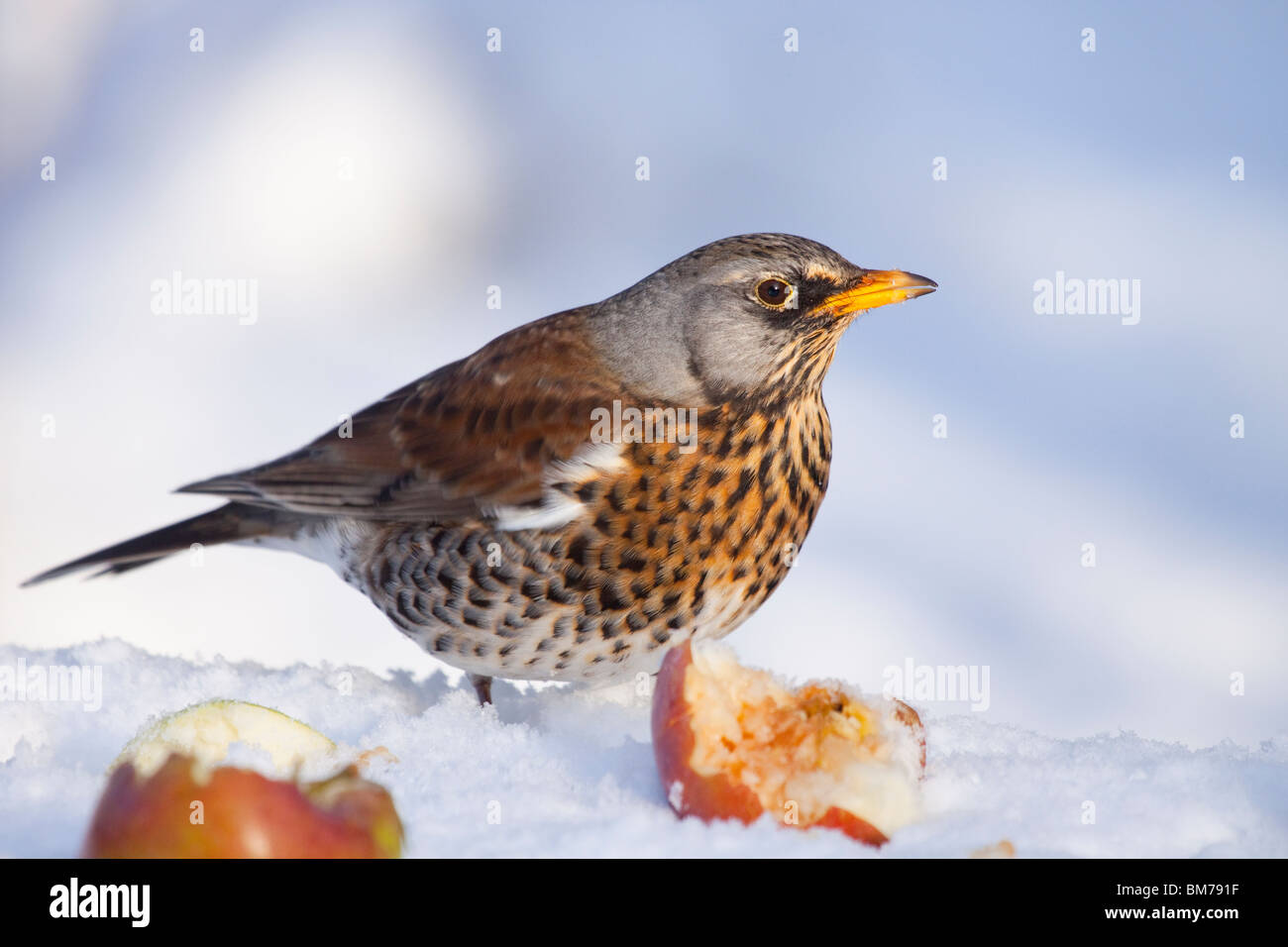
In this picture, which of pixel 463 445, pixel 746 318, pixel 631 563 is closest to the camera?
pixel 631 563

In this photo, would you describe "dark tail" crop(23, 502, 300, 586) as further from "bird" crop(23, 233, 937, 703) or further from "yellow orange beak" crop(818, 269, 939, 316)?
"yellow orange beak" crop(818, 269, 939, 316)

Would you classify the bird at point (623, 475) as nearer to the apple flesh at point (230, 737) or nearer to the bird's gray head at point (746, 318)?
the bird's gray head at point (746, 318)

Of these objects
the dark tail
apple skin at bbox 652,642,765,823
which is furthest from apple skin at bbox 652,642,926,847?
the dark tail

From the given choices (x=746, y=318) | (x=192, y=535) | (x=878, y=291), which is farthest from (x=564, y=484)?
(x=192, y=535)

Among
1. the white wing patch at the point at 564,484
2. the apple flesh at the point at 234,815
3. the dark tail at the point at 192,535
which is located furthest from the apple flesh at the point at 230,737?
the dark tail at the point at 192,535

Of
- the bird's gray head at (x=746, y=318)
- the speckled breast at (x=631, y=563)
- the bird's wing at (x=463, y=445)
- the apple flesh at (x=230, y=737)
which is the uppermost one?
the bird's gray head at (x=746, y=318)

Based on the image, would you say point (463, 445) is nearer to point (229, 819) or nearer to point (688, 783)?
point (688, 783)
